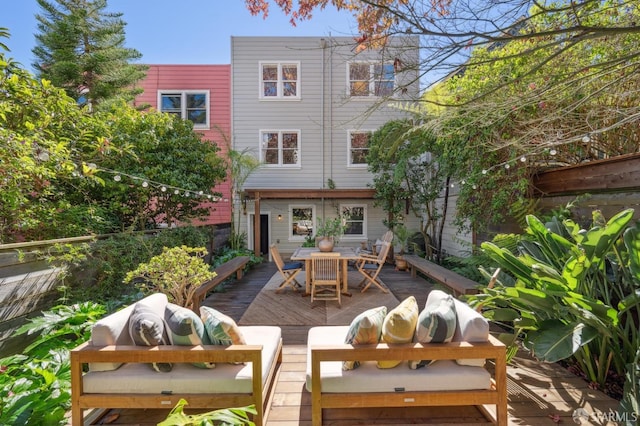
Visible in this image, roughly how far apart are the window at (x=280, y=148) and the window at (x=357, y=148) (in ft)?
5.89

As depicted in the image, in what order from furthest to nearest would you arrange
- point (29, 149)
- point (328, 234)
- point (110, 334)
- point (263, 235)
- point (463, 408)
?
point (263, 235), point (328, 234), point (29, 149), point (463, 408), point (110, 334)

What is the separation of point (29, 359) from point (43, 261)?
111cm

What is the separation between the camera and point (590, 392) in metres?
2.52

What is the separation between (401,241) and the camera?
856 cm

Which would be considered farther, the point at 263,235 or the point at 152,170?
the point at 263,235

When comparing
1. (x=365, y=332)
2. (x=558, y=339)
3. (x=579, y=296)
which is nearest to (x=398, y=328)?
(x=365, y=332)

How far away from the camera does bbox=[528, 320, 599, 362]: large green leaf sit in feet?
6.60

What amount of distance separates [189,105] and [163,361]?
1071 centimetres

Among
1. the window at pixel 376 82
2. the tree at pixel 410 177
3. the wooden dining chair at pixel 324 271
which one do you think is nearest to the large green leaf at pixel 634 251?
the window at pixel 376 82

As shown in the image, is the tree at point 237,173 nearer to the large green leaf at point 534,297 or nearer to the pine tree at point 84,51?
the pine tree at point 84,51

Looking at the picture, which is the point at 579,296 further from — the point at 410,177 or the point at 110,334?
the point at 410,177

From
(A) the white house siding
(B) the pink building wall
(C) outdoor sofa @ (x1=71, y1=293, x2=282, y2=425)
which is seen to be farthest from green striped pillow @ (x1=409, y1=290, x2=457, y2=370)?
(B) the pink building wall

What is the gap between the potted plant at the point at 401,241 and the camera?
7961 mm

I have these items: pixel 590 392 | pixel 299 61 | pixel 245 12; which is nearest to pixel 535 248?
pixel 590 392
